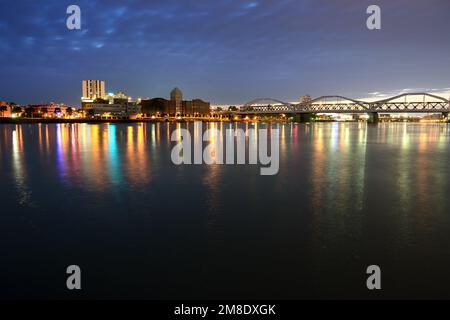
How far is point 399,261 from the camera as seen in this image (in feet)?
21.7

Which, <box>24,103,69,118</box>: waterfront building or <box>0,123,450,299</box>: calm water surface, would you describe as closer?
<box>0,123,450,299</box>: calm water surface

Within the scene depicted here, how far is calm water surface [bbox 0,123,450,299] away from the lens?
5.85 m

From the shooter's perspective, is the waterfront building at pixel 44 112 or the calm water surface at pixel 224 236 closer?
the calm water surface at pixel 224 236

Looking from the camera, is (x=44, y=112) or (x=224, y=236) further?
(x=44, y=112)

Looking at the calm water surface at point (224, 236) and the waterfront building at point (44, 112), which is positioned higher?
the waterfront building at point (44, 112)

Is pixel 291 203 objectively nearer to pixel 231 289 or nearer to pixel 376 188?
pixel 376 188

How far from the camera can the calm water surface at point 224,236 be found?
5848 mm

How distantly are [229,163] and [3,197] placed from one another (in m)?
11.4

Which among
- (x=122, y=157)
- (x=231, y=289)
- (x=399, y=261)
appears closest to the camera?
(x=231, y=289)

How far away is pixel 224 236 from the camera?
7.98 meters

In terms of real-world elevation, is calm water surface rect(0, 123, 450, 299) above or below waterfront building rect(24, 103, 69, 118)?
below

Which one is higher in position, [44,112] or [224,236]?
[44,112]
